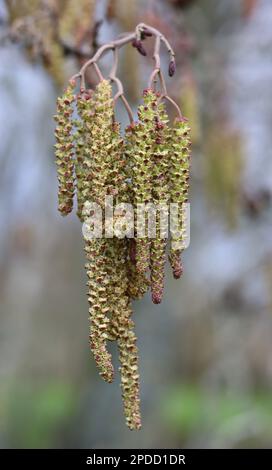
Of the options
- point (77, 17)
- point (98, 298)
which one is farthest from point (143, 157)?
point (77, 17)

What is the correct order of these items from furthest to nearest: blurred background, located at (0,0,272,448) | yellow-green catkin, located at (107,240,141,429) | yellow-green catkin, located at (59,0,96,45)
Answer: blurred background, located at (0,0,272,448), yellow-green catkin, located at (59,0,96,45), yellow-green catkin, located at (107,240,141,429)

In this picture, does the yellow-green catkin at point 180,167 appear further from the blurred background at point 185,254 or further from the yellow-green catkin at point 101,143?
the blurred background at point 185,254

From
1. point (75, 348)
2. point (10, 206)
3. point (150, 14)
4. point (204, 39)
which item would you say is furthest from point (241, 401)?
point (150, 14)

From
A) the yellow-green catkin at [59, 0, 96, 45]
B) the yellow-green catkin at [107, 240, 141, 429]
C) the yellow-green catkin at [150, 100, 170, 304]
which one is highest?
the yellow-green catkin at [59, 0, 96, 45]

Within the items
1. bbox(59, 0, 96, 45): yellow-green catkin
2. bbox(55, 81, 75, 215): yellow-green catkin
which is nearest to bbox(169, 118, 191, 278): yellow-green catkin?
bbox(55, 81, 75, 215): yellow-green catkin

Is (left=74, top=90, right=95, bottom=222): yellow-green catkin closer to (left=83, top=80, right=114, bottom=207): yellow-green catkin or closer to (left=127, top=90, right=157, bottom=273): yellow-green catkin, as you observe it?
(left=83, top=80, right=114, bottom=207): yellow-green catkin

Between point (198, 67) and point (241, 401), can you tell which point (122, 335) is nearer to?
point (198, 67)

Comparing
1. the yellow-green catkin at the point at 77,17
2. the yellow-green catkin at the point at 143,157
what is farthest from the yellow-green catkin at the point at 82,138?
the yellow-green catkin at the point at 77,17
